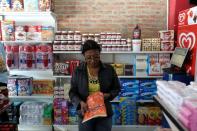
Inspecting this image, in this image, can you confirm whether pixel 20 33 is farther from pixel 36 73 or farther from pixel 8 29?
pixel 36 73

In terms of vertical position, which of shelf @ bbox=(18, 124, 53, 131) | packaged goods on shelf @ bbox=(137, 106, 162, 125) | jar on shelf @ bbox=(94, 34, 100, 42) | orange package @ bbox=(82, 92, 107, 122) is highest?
jar on shelf @ bbox=(94, 34, 100, 42)

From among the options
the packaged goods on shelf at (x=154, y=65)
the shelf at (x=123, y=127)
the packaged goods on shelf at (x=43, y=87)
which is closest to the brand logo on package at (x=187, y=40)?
the packaged goods on shelf at (x=154, y=65)

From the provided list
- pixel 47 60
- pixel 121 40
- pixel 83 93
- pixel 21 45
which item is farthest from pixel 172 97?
pixel 21 45

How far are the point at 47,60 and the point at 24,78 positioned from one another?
59 centimetres

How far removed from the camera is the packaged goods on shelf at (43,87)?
5441mm

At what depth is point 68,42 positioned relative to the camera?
5.20 meters

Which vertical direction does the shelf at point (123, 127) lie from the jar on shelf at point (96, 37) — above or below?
below

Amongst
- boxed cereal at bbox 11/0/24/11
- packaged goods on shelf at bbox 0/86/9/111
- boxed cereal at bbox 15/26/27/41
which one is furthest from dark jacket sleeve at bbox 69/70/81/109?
boxed cereal at bbox 11/0/24/11

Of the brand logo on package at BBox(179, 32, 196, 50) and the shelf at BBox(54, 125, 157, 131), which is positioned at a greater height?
the brand logo on package at BBox(179, 32, 196, 50)

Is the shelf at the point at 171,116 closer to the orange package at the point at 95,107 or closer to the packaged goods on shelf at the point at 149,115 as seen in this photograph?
the orange package at the point at 95,107

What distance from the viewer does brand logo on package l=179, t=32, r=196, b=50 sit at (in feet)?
13.2

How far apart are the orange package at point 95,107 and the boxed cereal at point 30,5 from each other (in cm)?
273

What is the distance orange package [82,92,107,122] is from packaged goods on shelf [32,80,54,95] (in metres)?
2.55

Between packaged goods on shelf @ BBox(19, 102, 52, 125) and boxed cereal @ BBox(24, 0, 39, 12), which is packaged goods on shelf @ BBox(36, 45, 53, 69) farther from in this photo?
packaged goods on shelf @ BBox(19, 102, 52, 125)
